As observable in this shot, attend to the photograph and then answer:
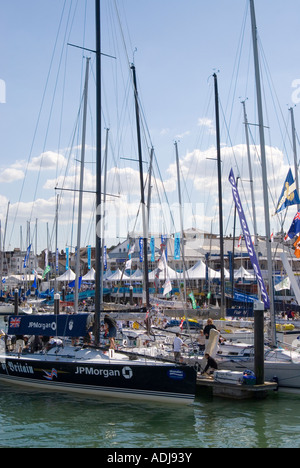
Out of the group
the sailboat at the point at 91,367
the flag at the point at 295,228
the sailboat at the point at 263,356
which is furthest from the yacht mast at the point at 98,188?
the flag at the point at 295,228

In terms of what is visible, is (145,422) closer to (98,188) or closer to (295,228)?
(98,188)

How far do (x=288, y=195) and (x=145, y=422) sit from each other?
1551 cm

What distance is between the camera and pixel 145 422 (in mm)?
15117

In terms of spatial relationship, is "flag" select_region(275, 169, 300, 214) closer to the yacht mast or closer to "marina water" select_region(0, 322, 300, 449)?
"marina water" select_region(0, 322, 300, 449)

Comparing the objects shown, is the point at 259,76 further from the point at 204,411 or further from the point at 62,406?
the point at 62,406

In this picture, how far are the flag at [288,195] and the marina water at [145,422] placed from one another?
11.1 metres

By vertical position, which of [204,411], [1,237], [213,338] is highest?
[1,237]

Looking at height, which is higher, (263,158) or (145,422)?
(263,158)

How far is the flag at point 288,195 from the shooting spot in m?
26.3

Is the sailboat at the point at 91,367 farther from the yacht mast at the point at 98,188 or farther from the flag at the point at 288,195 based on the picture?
the flag at the point at 288,195

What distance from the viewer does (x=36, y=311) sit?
53.8m

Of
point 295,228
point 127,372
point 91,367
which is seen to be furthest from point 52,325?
point 295,228
